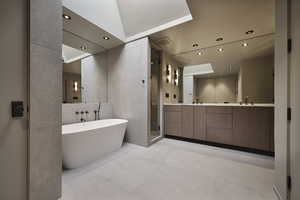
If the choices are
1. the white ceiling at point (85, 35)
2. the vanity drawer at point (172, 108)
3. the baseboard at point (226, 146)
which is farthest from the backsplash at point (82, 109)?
the baseboard at point (226, 146)

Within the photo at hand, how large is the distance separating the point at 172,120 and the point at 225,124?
127cm

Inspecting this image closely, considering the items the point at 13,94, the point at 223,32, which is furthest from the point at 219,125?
the point at 13,94

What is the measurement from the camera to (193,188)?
149 cm

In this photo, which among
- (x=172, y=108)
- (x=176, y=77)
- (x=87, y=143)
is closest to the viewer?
(x=87, y=143)

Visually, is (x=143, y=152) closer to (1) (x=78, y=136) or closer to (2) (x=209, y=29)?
(1) (x=78, y=136)

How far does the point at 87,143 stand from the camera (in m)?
1.98

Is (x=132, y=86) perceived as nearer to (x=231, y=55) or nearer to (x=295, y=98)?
(x=295, y=98)

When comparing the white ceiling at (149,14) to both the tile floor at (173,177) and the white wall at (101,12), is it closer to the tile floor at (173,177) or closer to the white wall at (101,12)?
the white wall at (101,12)

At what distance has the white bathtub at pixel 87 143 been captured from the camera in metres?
1.80

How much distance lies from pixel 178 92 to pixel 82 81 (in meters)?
3.12

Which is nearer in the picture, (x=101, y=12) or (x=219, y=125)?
(x=101, y=12)

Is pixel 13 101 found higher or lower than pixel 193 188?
higher

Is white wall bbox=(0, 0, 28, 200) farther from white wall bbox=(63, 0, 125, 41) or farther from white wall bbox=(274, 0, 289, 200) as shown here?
white wall bbox=(274, 0, 289, 200)

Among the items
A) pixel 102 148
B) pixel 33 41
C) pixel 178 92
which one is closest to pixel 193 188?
pixel 102 148
